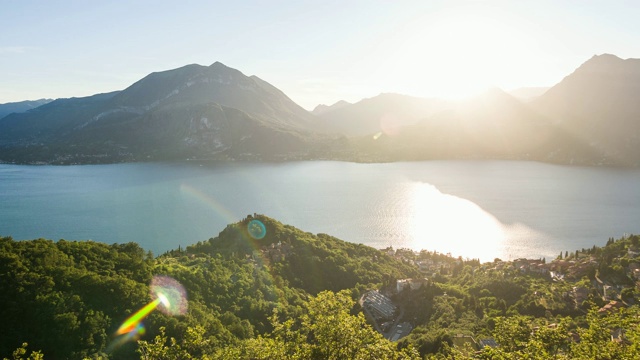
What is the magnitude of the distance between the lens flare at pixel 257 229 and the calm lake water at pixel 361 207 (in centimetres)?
3446

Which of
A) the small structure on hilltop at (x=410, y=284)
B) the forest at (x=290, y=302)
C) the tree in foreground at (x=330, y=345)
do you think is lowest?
the small structure on hilltop at (x=410, y=284)

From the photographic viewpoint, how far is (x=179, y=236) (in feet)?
295

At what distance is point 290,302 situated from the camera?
141 ft

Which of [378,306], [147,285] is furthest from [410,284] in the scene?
[147,285]

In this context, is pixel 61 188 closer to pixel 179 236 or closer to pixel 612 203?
pixel 179 236

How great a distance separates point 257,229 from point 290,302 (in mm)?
15766

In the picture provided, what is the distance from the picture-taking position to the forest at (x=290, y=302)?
15.2 metres

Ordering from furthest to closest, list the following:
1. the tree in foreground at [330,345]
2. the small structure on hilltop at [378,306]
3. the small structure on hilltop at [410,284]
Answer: the small structure on hilltop at [410,284] → the small structure on hilltop at [378,306] → the tree in foreground at [330,345]

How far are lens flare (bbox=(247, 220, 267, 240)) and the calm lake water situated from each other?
34458 mm

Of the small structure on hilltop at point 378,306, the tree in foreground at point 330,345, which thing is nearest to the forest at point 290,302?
the tree in foreground at point 330,345

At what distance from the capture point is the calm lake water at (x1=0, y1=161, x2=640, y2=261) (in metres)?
90.6

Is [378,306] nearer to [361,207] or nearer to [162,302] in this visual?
[162,302]

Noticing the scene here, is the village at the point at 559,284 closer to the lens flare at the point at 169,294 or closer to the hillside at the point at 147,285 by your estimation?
the hillside at the point at 147,285

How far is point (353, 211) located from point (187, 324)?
8917 centimetres
